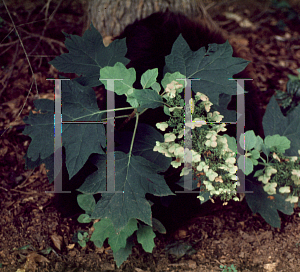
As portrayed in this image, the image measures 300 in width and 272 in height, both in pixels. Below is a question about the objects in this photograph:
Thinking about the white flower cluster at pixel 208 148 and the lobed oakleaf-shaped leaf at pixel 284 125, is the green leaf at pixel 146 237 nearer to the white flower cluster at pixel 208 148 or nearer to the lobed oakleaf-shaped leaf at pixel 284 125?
the white flower cluster at pixel 208 148

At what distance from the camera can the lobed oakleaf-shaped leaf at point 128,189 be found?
4.01ft

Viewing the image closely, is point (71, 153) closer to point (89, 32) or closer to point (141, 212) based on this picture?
point (141, 212)

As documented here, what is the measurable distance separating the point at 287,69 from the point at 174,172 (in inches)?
77.1

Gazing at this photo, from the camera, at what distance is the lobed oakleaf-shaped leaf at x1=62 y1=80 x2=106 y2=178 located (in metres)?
1.20

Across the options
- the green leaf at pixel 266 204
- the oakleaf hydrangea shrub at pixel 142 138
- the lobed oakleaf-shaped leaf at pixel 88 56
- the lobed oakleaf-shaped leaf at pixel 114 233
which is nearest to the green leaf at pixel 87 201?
the lobed oakleaf-shaped leaf at pixel 114 233

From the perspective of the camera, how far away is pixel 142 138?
1.37m

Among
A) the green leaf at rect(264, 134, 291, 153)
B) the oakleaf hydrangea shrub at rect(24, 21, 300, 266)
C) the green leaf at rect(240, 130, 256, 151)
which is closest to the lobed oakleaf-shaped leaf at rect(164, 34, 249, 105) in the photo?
the oakleaf hydrangea shrub at rect(24, 21, 300, 266)

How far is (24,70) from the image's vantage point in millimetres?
2555

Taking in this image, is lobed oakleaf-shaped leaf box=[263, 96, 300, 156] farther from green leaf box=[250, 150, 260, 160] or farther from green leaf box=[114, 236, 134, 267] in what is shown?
green leaf box=[114, 236, 134, 267]

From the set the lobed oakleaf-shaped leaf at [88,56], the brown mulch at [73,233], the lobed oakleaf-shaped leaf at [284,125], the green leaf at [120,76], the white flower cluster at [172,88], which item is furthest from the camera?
the brown mulch at [73,233]

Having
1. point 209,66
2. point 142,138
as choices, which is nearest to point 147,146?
point 142,138

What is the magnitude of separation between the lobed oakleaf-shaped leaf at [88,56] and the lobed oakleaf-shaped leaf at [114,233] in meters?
0.79

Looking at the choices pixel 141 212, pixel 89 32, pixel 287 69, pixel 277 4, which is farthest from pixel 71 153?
pixel 277 4

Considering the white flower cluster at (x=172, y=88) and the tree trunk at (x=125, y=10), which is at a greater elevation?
the tree trunk at (x=125, y=10)
